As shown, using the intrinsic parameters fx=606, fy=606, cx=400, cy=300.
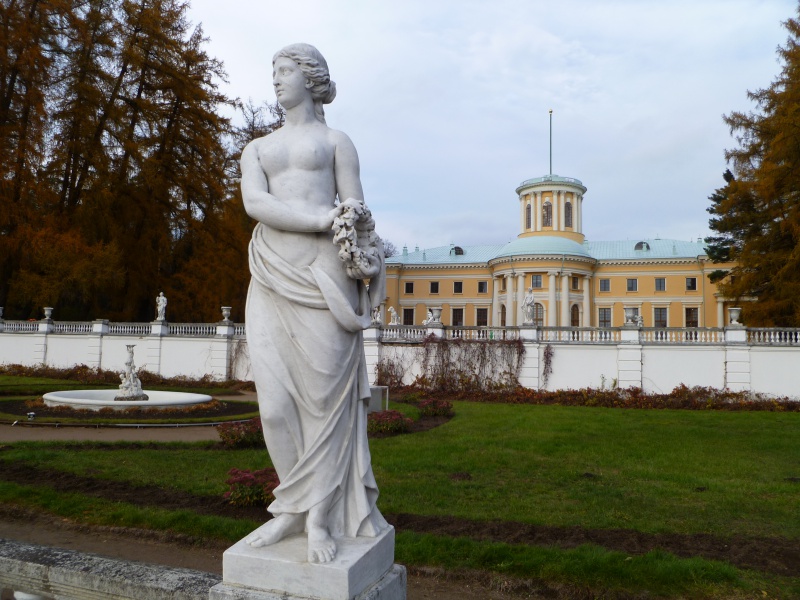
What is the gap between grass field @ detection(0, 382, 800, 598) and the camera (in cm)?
501

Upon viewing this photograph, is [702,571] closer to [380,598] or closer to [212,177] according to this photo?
[380,598]

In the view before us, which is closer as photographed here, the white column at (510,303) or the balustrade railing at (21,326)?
the balustrade railing at (21,326)

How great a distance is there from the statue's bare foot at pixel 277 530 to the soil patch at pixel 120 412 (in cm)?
1148

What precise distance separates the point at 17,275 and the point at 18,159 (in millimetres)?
4975

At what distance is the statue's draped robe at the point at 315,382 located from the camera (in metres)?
2.78

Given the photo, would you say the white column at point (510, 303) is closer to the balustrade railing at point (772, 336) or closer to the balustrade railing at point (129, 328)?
the balustrade railing at point (772, 336)

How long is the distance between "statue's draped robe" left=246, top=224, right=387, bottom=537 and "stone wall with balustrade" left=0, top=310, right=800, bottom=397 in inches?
747

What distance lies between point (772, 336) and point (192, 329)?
21260 mm

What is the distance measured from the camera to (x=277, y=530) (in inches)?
107

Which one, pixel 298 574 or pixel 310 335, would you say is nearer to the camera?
pixel 298 574

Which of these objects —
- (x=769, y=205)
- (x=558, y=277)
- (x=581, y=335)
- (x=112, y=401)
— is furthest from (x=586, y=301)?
(x=112, y=401)

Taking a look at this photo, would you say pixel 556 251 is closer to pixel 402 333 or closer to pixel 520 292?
pixel 520 292

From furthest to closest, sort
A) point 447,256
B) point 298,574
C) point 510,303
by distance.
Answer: point 447,256, point 510,303, point 298,574

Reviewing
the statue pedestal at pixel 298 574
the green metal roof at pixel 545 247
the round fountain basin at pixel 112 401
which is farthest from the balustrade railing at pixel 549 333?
the green metal roof at pixel 545 247
